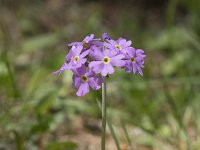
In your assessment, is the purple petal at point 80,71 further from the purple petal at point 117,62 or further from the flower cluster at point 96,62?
the purple petal at point 117,62

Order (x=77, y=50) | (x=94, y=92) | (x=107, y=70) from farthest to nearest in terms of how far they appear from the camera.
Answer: (x=94, y=92), (x=77, y=50), (x=107, y=70)

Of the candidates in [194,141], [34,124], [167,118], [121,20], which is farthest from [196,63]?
[34,124]

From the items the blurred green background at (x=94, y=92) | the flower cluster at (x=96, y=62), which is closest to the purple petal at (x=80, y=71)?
the flower cluster at (x=96, y=62)

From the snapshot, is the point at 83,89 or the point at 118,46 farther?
the point at 118,46

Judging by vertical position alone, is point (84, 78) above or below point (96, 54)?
below

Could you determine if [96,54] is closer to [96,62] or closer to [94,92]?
[96,62]

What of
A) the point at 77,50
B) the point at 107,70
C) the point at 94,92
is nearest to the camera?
the point at 107,70

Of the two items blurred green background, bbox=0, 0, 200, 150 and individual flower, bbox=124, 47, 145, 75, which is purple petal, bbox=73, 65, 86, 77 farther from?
blurred green background, bbox=0, 0, 200, 150

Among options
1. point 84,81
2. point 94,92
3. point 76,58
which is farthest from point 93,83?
point 94,92

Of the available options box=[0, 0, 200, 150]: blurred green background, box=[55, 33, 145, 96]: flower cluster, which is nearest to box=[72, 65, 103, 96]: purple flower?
box=[55, 33, 145, 96]: flower cluster
